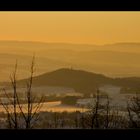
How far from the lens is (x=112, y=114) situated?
13.8 feet
